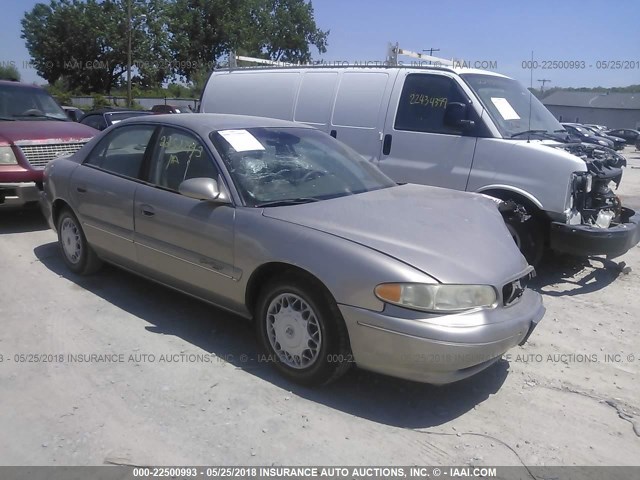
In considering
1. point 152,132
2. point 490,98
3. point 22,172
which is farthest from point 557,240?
point 22,172

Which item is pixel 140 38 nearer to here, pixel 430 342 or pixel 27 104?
pixel 27 104

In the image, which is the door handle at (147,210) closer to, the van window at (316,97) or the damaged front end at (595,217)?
the van window at (316,97)

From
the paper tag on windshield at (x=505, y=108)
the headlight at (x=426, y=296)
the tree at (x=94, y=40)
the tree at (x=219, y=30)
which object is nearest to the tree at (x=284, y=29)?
the tree at (x=219, y=30)

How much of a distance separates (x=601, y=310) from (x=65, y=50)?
1894 inches

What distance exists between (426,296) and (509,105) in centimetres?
375

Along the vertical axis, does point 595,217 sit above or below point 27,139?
below

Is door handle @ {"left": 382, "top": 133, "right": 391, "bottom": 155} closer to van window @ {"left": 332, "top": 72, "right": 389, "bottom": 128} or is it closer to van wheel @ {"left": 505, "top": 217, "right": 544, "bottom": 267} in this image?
van window @ {"left": 332, "top": 72, "right": 389, "bottom": 128}

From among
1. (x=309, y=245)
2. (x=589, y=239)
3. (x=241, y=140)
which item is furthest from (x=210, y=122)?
(x=589, y=239)

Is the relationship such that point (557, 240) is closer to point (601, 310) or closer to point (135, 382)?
point (601, 310)

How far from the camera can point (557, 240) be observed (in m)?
5.43

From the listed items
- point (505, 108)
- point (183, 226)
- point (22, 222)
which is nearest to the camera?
point (183, 226)

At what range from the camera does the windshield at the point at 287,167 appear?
4.07 m

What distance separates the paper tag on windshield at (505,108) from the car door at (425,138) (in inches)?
14.4

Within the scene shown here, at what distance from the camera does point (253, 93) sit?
25.5 ft
